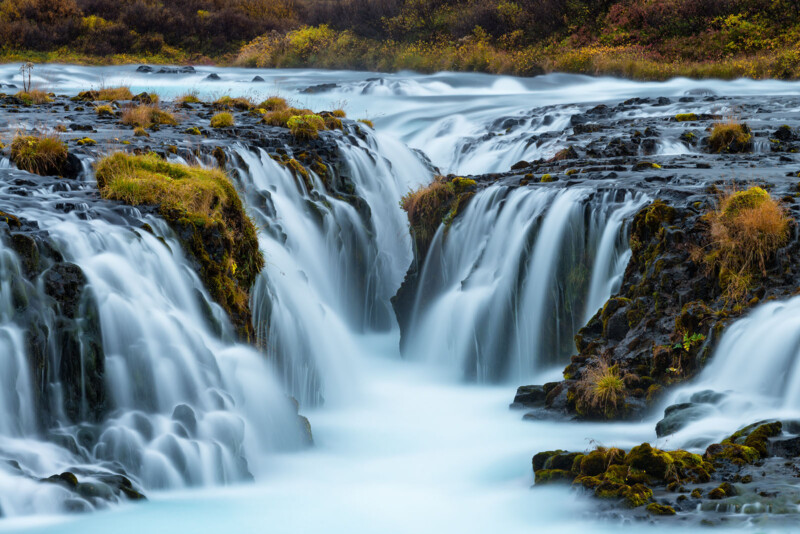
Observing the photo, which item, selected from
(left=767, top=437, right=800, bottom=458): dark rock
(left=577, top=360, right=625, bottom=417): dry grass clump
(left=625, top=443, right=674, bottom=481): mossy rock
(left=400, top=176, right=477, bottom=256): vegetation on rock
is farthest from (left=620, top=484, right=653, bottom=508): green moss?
(left=400, top=176, right=477, bottom=256): vegetation on rock

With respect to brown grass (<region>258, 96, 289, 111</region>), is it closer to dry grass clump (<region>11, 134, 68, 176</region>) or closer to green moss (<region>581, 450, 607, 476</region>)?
dry grass clump (<region>11, 134, 68, 176</region>)

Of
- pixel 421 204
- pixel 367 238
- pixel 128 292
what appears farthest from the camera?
pixel 367 238

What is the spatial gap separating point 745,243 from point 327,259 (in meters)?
6.59

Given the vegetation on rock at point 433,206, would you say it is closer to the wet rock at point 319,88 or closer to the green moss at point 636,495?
the green moss at point 636,495

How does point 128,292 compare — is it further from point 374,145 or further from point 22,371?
point 374,145

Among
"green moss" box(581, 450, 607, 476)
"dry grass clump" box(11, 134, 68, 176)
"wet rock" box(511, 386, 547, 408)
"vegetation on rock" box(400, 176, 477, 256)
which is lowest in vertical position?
"wet rock" box(511, 386, 547, 408)

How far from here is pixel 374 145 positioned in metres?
16.9

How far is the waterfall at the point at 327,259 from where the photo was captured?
10250 millimetres

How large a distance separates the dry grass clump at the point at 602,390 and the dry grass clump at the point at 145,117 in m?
9.77

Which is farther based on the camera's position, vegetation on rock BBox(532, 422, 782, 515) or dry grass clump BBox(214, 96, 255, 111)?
dry grass clump BBox(214, 96, 255, 111)

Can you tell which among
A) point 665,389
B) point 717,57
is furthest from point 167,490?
point 717,57

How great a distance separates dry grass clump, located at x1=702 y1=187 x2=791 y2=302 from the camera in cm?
840

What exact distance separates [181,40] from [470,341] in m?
38.4

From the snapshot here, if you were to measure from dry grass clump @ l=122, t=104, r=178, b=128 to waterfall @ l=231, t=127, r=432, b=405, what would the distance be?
8.59 ft
